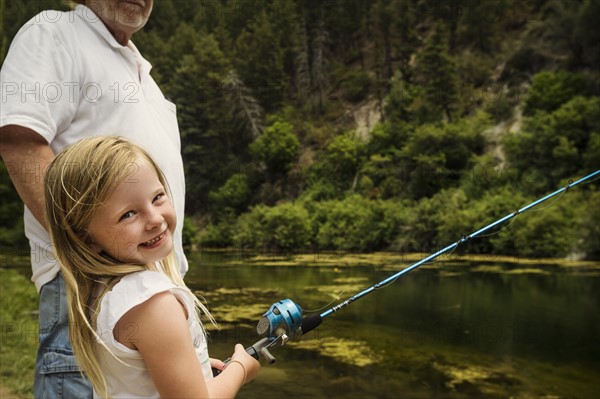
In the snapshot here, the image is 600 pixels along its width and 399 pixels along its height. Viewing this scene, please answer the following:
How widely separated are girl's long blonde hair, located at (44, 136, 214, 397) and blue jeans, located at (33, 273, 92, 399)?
0.20m

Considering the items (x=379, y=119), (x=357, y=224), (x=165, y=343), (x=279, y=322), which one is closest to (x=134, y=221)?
(x=165, y=343)

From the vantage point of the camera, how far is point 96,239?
34.2 inches

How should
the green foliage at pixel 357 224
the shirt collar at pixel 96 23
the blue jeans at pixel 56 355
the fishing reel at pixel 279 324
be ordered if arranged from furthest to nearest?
the green foliage at pixel 357 224, the shirt collar at pixel 96 23, the fishing reel at pixel 279 324, the blue jeans at pixel 56 355

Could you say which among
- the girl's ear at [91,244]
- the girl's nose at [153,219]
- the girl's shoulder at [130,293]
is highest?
the girl's nose at [153,219]

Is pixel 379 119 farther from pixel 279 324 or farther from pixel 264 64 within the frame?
pixel 279 324

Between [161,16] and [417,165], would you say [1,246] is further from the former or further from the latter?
[161,16]

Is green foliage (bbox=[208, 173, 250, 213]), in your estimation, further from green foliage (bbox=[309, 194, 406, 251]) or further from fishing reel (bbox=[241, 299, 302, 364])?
fishing reel (bbox=[241, 299, 302, 364])

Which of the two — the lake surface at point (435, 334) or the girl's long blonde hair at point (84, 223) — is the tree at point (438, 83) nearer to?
the lake surface at point (435, 334)

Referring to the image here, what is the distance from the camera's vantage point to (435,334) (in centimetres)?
662

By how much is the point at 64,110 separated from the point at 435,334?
602 centimetres

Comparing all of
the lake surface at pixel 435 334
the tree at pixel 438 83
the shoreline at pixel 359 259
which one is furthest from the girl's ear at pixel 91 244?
the tree at pixel 438 83

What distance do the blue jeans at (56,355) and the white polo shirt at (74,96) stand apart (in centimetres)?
4

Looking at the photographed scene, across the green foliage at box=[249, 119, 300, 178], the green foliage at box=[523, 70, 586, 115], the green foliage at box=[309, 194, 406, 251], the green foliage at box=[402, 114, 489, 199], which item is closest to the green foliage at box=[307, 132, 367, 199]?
the green foliage at box=[249, 119, 300, 178]

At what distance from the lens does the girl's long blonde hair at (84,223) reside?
84 centimetres
